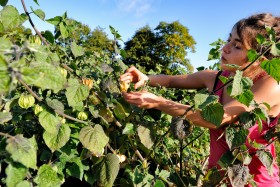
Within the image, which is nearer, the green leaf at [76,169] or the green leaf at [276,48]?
the green leaf at [276,48]

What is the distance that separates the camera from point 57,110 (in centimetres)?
132

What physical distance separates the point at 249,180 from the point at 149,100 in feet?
2.19

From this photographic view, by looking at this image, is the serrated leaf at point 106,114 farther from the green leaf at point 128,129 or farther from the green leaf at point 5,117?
the green leaf at point 5,117

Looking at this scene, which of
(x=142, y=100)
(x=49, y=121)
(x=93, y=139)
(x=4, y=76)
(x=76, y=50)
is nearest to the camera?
(x=4, y=76)

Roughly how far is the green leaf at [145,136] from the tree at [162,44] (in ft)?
91.3

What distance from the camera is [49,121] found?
1294mm

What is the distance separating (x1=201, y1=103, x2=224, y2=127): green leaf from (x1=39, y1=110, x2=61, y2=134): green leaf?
2.07ft

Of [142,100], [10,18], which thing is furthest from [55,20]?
[142,100]

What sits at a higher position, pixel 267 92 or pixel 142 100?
pixel 267 92

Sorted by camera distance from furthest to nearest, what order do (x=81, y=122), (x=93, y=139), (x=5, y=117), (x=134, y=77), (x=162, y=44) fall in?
(x=162, y=44) < (x=134, y=77) < (x=81, y=122) < (x=93, y=139) < (x=5, y=117)

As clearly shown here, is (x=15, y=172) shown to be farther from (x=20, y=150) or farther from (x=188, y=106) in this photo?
(x=188, y=106)

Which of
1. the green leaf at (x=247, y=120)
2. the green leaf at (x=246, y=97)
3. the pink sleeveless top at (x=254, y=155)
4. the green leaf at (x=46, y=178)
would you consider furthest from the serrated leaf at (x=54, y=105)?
the pink sleeveless top at (x=254, y=155)

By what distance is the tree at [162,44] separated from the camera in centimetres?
3139

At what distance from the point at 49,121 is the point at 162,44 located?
32.7m
